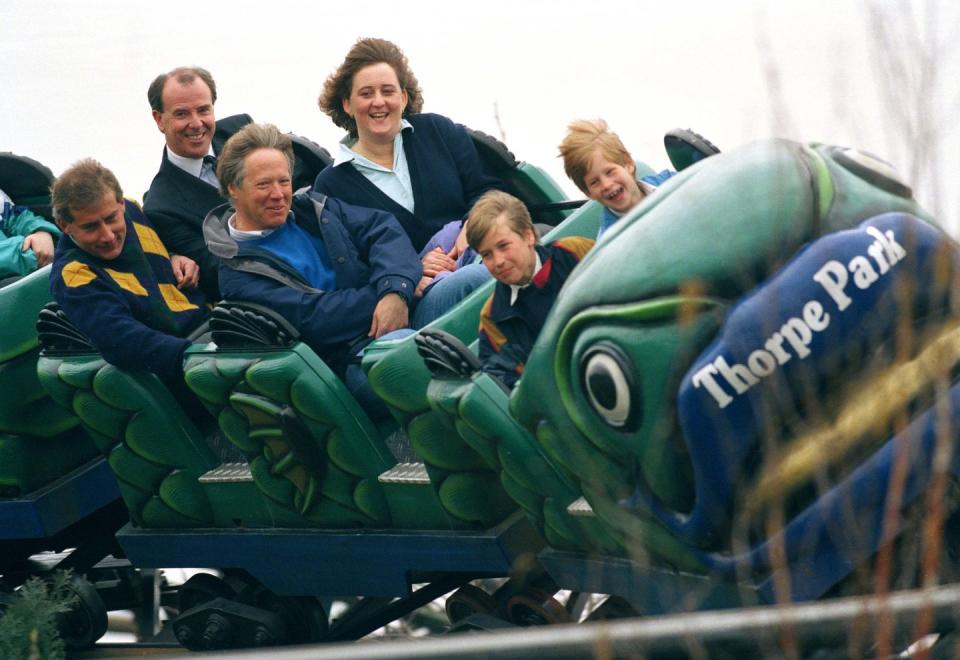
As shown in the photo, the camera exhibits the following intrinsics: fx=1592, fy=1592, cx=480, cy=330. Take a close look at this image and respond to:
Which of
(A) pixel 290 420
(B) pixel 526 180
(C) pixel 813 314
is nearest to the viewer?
(C) pixel 813 314

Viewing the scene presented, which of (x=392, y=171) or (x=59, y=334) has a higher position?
(x=392, y=171)

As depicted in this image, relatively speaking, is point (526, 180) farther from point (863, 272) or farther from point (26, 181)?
point (863, 272)

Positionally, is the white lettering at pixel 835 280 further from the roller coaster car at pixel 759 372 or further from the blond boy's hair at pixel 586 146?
the blond boy's hair at pixel 586 146

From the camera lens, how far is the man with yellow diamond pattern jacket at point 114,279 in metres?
4.02

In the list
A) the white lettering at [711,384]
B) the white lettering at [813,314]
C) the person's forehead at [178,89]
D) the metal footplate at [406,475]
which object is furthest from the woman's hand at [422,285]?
the white lettering at [813,314]

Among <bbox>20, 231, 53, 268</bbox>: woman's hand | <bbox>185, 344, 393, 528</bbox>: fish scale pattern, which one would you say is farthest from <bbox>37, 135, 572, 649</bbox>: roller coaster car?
<bbox>20, 231, 53, 268</bbox>: woman's hand

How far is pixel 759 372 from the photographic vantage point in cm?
263

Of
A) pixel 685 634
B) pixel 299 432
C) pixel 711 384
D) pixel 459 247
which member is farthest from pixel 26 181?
pixel 685 634

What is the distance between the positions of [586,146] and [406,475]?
0.87 m

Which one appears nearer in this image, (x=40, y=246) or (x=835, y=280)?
(x=835, y=280)

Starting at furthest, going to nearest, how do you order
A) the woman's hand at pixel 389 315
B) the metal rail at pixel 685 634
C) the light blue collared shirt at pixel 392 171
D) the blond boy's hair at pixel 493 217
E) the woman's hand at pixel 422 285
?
the light blue collared shirt at pixel 392 171, the woman's hand at pixel 422 285, the woman's hand at pixel 389 315, the blond boy's hair at pixel 493 217, the metal rail at pixel 685 634

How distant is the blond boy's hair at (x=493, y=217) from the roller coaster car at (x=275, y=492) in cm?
28

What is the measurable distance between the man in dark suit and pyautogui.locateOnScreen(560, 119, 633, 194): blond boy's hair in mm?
1229

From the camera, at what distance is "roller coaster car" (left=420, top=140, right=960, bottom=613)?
2607mm
